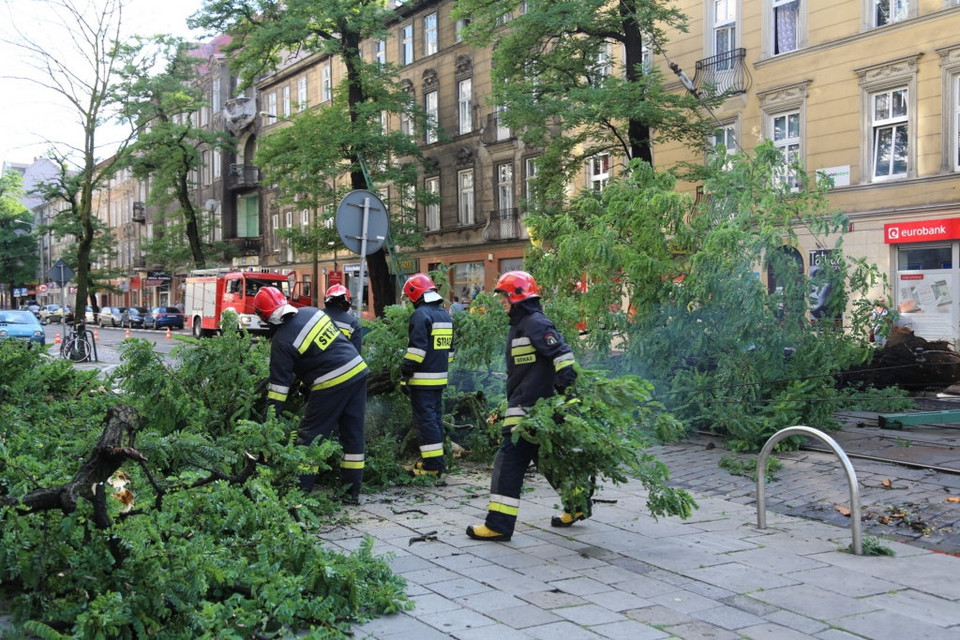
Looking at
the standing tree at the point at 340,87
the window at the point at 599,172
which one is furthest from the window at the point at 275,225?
the window at the point at 599,172

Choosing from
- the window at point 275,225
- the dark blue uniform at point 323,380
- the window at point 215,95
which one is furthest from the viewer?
the window at point 215,95

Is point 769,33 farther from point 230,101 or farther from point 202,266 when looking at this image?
point 230,101

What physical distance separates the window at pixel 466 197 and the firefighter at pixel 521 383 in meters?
29.8

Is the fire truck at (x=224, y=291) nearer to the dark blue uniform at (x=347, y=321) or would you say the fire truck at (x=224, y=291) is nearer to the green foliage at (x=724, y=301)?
the green foliage at (x=724, y=301)

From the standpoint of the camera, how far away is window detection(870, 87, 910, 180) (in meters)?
20.0

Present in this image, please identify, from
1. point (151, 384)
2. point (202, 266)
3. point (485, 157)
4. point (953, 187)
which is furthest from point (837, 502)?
point (202, 266)

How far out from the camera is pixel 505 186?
3394 cm

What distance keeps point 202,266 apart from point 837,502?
39.9 metres

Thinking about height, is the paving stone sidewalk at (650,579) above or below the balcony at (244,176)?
below

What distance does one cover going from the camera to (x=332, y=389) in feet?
22.1

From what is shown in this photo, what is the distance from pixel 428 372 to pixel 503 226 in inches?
1025

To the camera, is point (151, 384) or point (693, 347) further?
point (693, 347)

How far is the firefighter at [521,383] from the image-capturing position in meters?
5.75

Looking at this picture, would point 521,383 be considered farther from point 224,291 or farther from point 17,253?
point 17,253
